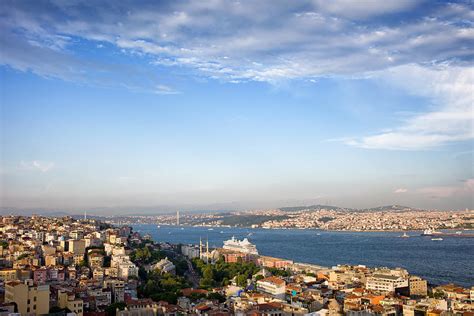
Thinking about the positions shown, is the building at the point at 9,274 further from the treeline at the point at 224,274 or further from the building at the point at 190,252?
the building at the point at 190,252

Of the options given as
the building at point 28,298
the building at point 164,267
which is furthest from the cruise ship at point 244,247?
the building at point 28,298

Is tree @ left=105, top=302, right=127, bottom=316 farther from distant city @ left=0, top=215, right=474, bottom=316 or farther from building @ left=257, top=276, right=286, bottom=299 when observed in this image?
building @ left=257, top=276, right=286, bottom=299

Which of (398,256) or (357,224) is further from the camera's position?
(357,224)

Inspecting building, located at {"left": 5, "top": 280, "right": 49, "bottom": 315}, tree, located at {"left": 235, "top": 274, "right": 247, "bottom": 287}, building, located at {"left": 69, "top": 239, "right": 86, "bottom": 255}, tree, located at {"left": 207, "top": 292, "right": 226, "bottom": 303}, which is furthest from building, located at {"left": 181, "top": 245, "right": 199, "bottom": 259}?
building, located at {"left": 5, "top": 280, "right": 49, "bottom": 315}

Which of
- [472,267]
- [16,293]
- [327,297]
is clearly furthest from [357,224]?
[16,293]

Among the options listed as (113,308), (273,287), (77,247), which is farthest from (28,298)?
(77,247)

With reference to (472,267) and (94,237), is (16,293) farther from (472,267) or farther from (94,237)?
(472,267)

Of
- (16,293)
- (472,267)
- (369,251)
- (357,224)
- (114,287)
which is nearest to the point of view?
(16,293)

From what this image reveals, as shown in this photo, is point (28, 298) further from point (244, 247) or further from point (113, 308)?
point (244, 247)
